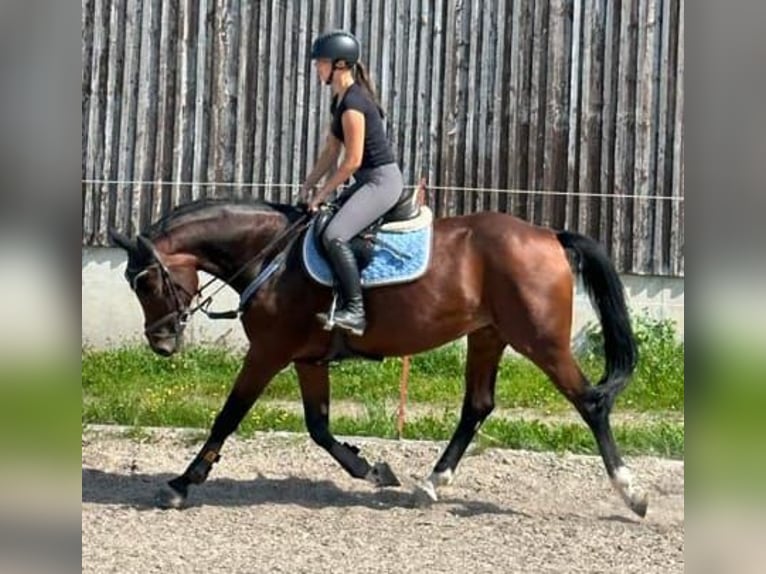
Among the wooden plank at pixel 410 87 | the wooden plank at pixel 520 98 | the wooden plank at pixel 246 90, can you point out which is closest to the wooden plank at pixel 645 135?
the wooden plank at pixel 520 98

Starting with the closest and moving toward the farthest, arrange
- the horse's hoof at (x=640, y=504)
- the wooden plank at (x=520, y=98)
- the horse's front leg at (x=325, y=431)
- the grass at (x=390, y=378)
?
the horse's hoof at (x=640, y=504)
the horse's front leg at (x=325, y=431)
the grass at (x=390, y=378)
the wooden plank at (x=520, y=98)

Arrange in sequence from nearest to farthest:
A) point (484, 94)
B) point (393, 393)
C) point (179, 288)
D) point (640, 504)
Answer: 1. point (640, 504)
2. point (179, 288)
3. point (393, 393)
4. point (484, 94)

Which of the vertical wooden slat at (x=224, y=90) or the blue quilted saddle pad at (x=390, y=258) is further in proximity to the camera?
the vertical wooden slat at (x=224, y=90)

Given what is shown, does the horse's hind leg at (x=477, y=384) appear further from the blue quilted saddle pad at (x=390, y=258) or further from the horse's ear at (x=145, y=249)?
the horse's ear at (x=145, y=249)

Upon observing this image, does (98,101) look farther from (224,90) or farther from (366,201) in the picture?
(366,201)

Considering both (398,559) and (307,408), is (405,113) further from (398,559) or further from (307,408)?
(398,559)

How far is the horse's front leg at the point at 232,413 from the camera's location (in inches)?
244

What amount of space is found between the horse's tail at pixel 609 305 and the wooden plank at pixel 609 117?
12.6 feet

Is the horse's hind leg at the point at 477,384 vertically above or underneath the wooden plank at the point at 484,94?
underneath

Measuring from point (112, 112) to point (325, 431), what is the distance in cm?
512

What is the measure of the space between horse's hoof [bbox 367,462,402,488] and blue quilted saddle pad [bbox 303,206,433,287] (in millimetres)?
1143

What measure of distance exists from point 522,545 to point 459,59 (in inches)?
227

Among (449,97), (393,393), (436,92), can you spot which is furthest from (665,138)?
(393,393)

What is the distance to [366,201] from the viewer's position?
6.11 m
